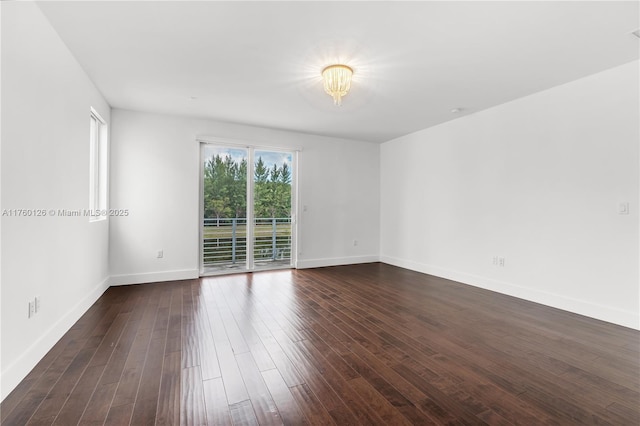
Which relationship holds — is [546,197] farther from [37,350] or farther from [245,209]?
[37,350]

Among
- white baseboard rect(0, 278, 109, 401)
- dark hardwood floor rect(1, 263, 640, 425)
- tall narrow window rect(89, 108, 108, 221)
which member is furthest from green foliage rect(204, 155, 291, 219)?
white baseboard rect(0, 278, 109, 401)

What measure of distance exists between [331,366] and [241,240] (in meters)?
3.47

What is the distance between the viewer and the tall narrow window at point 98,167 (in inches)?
147

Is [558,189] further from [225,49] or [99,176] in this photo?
[99,176]

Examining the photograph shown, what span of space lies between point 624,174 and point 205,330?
440cm

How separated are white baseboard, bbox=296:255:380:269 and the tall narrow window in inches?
126

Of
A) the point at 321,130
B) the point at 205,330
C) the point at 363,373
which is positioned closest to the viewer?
the point at 363,373

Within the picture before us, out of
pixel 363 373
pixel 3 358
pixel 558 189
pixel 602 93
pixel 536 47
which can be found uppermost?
pixel 536 47

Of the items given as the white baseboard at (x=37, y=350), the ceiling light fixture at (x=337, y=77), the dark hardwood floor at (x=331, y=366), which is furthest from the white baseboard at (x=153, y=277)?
the ceiling light fixture at (x=337, y=77)

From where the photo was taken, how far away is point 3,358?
68.9 inches

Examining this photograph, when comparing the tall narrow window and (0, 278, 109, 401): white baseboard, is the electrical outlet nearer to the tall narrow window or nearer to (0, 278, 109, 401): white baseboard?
(0, 278, 109, 401): white baseboard

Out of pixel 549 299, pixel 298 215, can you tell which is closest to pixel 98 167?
pixel 298 215

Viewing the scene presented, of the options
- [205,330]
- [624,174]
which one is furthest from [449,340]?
[624,174]

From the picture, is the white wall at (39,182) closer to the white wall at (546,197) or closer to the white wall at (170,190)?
the white wall at (170,190)
